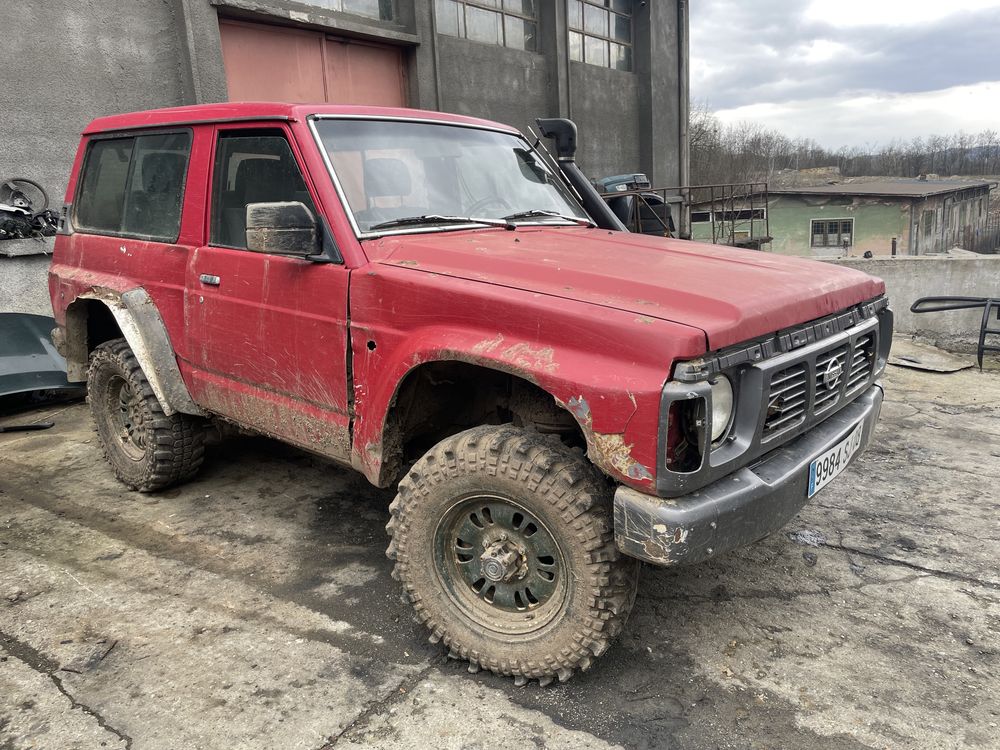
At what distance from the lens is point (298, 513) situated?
13.1ft

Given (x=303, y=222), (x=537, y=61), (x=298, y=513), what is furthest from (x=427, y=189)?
(x=537, y=61)

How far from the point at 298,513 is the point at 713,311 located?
2691mm

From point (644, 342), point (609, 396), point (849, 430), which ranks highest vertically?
point (644, 342)

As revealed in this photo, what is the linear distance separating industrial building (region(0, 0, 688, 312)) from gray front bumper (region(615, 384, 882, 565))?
652 cm

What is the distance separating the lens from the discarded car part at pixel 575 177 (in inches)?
172

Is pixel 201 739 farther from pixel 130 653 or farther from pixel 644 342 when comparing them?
pixel 644 342

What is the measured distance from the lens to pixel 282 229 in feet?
8.98

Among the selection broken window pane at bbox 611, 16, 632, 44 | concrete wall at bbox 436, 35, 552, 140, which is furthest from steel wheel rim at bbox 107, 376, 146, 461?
broken window pane at bbox 611, 16, 632, 44

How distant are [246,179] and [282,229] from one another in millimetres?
705

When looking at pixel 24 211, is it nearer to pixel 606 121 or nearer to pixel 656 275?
pixel 656 275

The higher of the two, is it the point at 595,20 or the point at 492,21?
the point at 595,20

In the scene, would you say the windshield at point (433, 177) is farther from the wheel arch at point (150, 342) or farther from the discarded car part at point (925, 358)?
the discarded car part at point (925, 358)

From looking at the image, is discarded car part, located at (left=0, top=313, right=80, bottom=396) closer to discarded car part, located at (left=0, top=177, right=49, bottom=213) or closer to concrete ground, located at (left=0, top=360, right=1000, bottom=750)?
discarded car part, located at (left=0, top=177, right=49, bottom=213)

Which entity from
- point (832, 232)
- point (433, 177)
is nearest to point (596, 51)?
point (433, 177)
